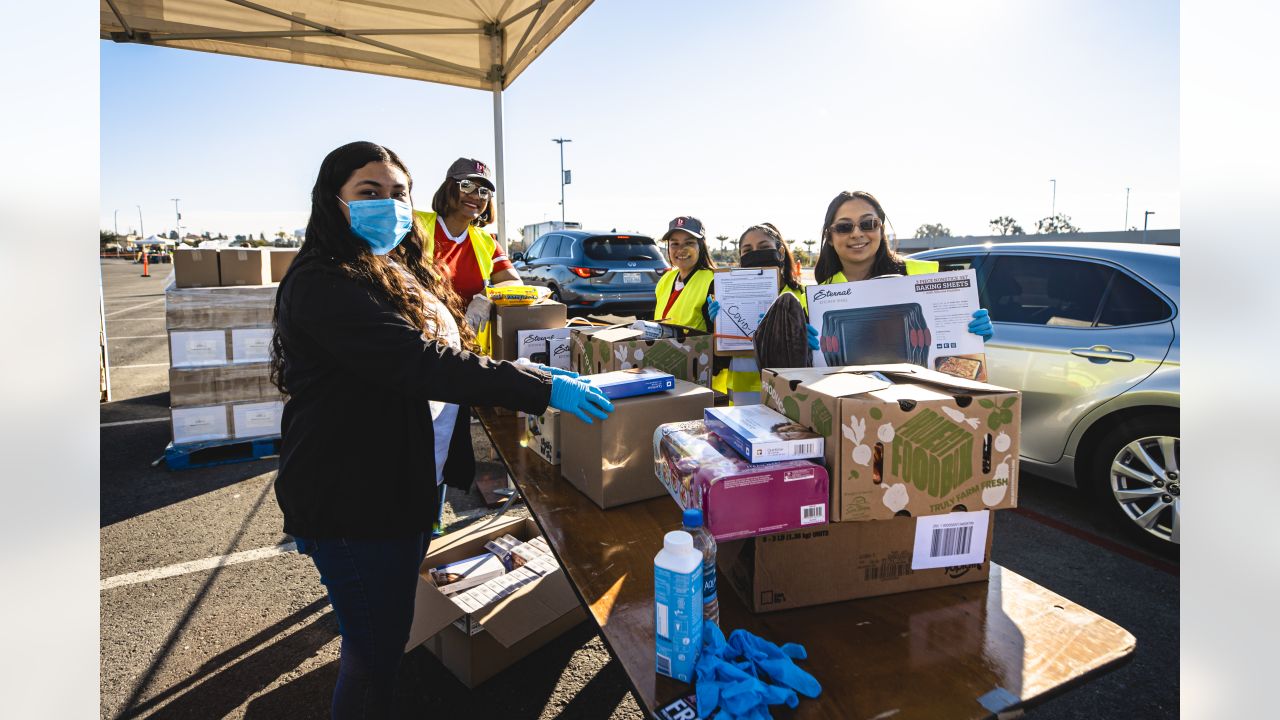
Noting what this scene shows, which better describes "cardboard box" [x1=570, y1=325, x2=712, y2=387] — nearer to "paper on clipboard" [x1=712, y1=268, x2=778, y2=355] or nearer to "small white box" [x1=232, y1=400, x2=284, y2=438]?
"paper on clipboard" [x1=712, y1=268, x2=778, y2=355]

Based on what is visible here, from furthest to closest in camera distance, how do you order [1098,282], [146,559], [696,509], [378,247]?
[1098,282] < [146,559] < [378,247] < [696,509]

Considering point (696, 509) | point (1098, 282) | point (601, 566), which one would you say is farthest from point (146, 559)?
point (1098, 282)

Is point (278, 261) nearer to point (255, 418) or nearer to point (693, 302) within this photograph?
point (255, 418)

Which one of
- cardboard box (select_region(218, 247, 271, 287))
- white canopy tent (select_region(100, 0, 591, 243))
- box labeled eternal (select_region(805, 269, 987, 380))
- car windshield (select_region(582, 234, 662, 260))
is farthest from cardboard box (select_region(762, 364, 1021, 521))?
car windshield (select_region(582, 234, 662, 260))

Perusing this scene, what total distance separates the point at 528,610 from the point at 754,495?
1.68m

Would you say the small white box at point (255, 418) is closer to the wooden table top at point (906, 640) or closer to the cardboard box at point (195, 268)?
the cardboard box at point (195, 268)

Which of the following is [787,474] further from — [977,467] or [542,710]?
[542,710]

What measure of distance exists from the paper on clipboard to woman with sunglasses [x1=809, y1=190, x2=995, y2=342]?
0.30 meters

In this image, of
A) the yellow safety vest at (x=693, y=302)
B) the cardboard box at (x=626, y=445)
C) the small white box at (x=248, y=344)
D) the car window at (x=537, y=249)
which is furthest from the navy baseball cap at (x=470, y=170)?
the car window at (x=537, y=249)

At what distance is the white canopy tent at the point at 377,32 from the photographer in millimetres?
5039

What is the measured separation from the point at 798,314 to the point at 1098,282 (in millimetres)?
2862

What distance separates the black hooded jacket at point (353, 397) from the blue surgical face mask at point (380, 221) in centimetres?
20

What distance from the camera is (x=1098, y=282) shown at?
381 cm

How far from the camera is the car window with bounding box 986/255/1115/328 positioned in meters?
3.83
